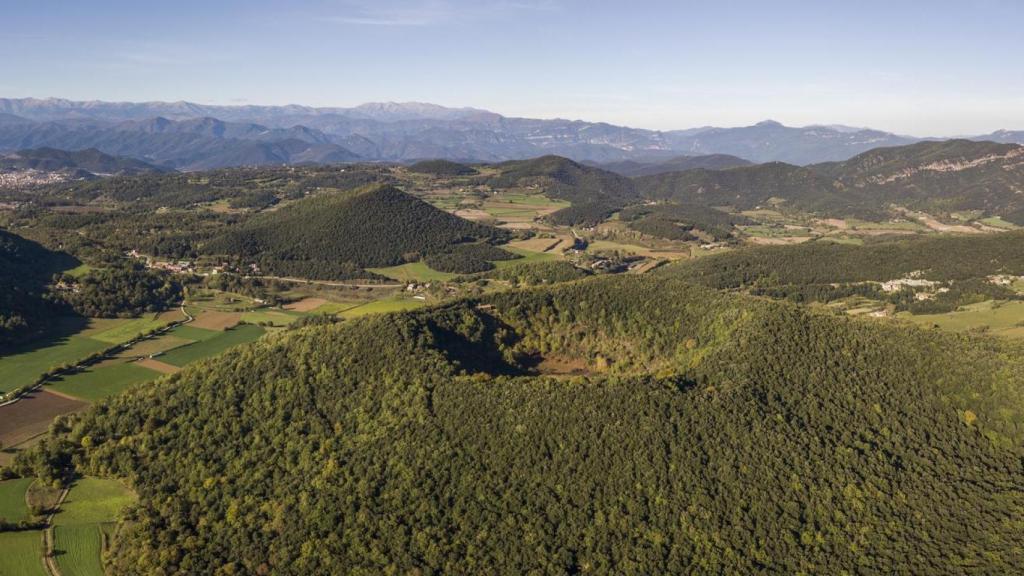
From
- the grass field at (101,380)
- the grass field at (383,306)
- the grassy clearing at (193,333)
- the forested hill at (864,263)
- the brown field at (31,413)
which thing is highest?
the forested hill at (864,263)

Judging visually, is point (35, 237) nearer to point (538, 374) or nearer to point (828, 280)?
point (538, 374)

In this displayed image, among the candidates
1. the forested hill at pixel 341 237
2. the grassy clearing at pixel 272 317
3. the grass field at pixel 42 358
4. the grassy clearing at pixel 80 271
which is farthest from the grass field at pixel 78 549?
the forested hill at pixel 341 237

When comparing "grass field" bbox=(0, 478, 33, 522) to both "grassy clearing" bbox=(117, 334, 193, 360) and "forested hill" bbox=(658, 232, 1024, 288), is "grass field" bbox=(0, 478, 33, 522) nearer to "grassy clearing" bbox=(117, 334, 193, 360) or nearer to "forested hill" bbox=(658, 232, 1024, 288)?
"grassy clearing" bbox=(117, 334, 193, 360)

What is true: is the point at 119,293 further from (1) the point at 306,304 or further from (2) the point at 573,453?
(2) the point at 573,453

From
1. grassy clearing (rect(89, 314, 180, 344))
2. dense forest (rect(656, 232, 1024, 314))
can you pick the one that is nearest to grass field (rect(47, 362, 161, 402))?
grassy clearing (rect(89, 314, 180, 344))

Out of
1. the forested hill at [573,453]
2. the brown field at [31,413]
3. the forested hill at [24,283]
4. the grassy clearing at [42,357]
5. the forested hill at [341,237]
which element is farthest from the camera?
the forested hill at [341,237]

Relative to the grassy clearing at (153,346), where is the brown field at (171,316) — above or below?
above

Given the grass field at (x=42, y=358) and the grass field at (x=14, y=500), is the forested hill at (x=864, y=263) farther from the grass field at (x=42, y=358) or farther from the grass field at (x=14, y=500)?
the grass field at (x=14, y=500)
